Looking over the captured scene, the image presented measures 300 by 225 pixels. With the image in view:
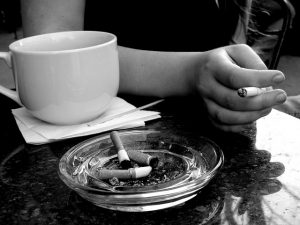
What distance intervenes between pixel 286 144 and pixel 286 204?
136 mm

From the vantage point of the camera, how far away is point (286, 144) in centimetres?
45

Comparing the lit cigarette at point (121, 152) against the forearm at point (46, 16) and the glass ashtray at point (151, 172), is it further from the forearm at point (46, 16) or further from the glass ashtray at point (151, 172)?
the forearm at point (46, 16)

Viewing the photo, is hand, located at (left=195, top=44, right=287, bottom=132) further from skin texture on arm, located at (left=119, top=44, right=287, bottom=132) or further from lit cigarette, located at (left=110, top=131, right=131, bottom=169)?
lit cigarette, located at (left=110, top=131, right=131, bottom=169)

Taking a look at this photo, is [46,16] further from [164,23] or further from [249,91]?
[249,91]

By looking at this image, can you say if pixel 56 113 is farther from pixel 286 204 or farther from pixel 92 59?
pixel 286 204

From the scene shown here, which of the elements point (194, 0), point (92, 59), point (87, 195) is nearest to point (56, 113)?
point (92, 59)

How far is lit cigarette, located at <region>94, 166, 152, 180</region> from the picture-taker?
0.36m

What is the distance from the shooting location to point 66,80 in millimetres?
485

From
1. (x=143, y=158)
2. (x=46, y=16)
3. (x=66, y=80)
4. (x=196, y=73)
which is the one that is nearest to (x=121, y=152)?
(x=143, y=158)

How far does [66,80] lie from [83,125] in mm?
72

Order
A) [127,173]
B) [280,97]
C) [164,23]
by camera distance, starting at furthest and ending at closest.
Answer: [164,23] < [280,97] < [127,173]

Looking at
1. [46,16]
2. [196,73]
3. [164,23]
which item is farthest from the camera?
[164,23]

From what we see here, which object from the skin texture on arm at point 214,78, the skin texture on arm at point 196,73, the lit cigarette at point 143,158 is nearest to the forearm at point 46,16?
the skin texture on arm at point 196,73

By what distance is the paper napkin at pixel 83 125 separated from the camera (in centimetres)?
50
